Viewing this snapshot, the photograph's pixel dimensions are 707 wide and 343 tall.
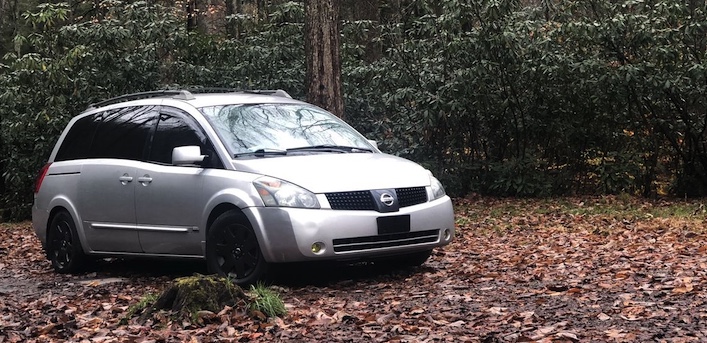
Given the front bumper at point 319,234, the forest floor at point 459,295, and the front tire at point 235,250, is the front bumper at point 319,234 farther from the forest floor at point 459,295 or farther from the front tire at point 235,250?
the forest floor at point 459,295

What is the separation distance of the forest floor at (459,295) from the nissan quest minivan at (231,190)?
403mm

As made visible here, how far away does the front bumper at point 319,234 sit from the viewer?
25.6 feet

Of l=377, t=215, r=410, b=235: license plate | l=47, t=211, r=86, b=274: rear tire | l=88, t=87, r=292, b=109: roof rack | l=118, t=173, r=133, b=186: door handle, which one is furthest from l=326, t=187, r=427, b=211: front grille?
l=47, t=211, r=86, b=274: rear tire

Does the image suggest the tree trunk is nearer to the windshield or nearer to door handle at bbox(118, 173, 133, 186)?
the windshield

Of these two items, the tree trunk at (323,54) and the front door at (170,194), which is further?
the tree trunk at (323,54)

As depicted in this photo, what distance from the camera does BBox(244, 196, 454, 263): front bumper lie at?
25.6 feet

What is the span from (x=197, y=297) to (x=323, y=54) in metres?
7.37

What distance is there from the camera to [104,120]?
399 inches

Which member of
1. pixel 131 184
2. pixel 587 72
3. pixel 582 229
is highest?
pixel 587 72

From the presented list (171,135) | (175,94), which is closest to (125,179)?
(171,135)

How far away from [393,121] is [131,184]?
28.5 ft

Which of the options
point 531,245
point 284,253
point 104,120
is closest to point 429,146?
point 531,245

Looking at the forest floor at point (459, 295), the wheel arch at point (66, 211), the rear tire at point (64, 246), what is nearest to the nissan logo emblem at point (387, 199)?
the forest floor at point (459, 295)

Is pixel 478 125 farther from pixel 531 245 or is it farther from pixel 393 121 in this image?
pixel 531 245
